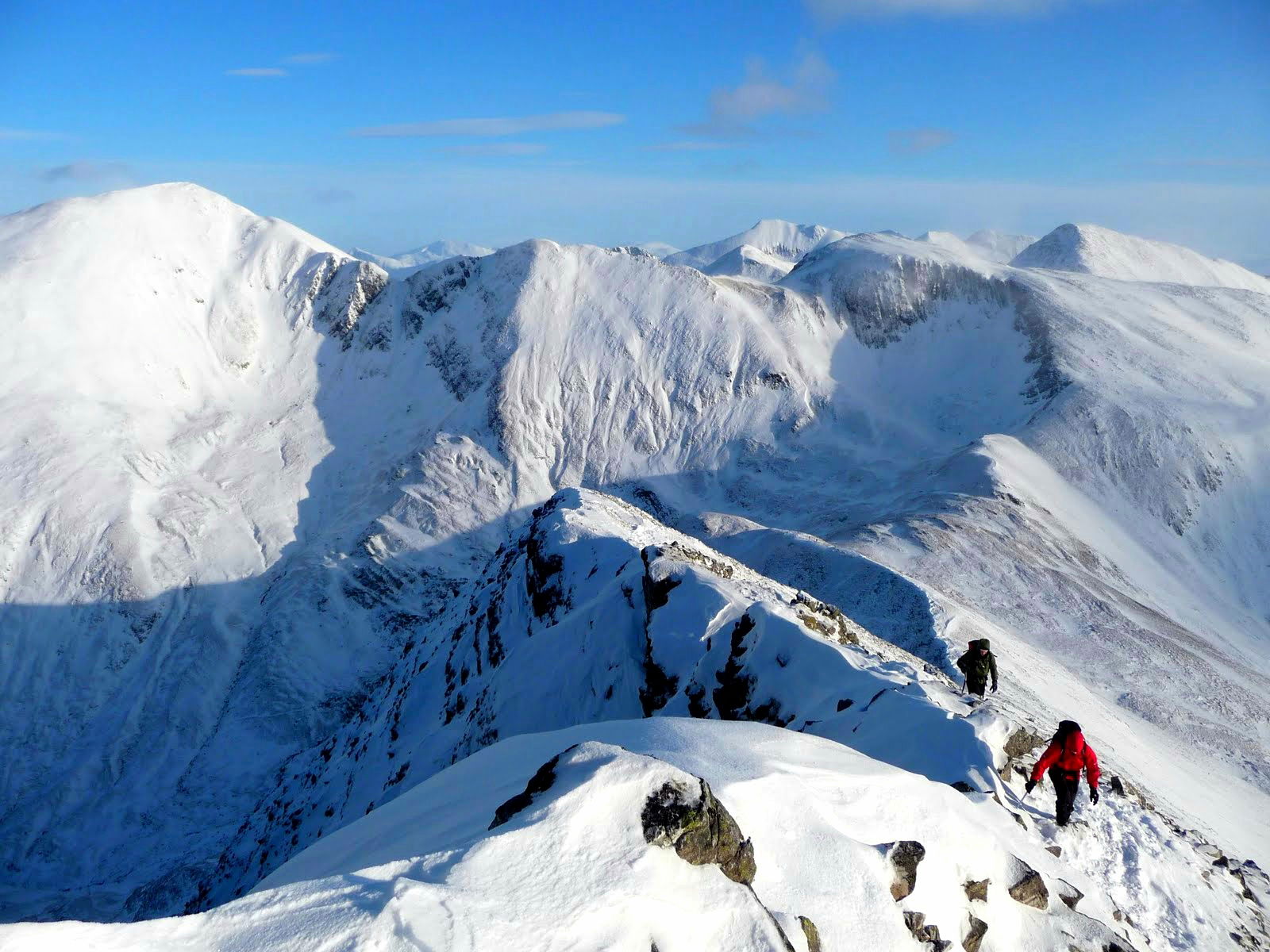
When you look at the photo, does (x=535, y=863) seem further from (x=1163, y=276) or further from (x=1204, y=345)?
(x=1163, y=276)

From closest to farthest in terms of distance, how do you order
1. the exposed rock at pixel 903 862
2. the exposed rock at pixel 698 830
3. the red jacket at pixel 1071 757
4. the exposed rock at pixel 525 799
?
1. the exposed rock at pixel 698 830
2. the exposed rock at pixel 525 799
3. the exposed rock at pixel 903 862
4. the red jacket at pixel 1071 757

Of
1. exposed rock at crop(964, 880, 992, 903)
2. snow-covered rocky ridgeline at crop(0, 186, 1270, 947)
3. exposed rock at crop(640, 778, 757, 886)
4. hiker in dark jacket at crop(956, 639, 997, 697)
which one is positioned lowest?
snow-covered rocky ridgeline at crop(0, 186, 1270, 947)

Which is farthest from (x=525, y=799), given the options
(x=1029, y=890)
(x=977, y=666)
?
(x=977, y=666)

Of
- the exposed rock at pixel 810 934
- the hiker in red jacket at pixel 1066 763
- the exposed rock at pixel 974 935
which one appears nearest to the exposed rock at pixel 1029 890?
the exposed rock at pixel 974 935

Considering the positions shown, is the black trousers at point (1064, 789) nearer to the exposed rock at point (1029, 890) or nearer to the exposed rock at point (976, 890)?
the exposed rock at point (1029, 890)

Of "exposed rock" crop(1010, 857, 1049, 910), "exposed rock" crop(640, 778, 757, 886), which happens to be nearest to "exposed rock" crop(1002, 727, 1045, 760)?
"exposed rock" crop(1010, 857, 1049, 910)

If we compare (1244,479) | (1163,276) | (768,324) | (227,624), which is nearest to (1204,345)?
(1244,479)

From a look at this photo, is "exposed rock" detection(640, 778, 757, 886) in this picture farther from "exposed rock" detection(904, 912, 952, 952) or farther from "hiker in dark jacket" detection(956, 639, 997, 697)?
"hiker in dark jacket" detection(956, 639, 997, 697)
